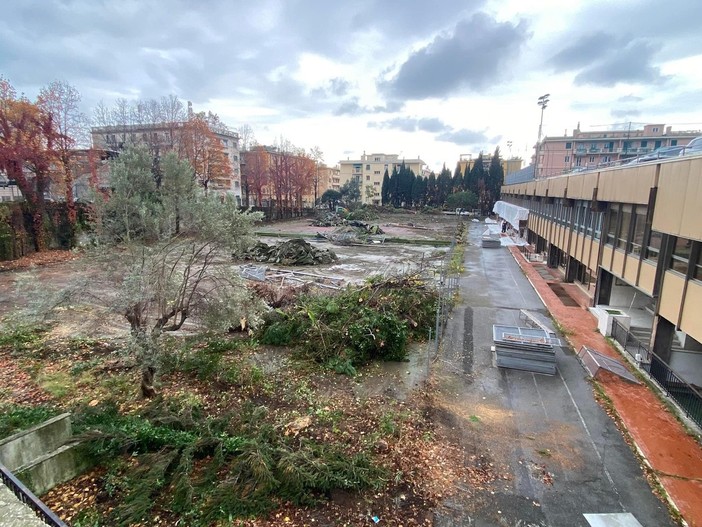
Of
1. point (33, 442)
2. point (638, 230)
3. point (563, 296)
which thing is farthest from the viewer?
point (563, 296)

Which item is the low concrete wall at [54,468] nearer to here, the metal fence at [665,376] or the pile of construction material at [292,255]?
the metal fence at [665,376]

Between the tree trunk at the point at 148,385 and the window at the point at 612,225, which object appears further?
the window at the point at 612,225

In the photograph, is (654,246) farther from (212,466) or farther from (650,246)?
(212,466)

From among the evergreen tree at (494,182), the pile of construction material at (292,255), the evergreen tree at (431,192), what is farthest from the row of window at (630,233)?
the evergreen tree at (431,192)

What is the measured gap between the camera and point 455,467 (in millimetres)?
7020

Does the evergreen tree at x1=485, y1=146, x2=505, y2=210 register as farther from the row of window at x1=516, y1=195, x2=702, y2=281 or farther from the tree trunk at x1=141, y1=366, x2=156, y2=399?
the tree trunk at x1=141, y1=366, x2=156, y2=399

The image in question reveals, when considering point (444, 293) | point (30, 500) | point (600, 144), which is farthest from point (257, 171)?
point (600, 144)

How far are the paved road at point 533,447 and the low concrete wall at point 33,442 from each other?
719 cm

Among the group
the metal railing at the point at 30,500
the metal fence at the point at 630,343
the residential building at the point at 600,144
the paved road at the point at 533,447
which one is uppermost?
the residential building at the point at 600,144

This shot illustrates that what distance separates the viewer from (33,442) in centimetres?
673

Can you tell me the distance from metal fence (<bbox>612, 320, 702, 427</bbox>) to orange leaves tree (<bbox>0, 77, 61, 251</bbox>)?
36636 millimetres

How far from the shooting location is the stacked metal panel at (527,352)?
35.8 ft

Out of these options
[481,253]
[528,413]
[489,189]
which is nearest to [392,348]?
[528,413]

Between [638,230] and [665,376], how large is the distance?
5.11m
